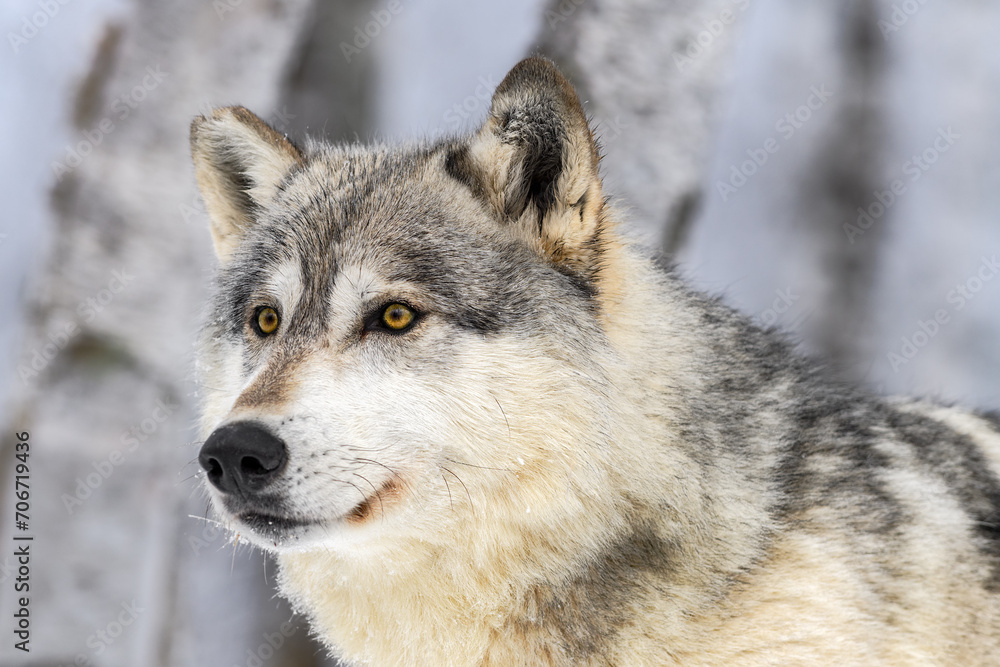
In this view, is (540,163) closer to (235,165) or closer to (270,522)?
(270,522)

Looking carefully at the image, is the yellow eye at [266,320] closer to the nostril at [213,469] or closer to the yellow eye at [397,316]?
the yellow eye at [397,316]

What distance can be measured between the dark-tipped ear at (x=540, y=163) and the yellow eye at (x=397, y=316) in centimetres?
48

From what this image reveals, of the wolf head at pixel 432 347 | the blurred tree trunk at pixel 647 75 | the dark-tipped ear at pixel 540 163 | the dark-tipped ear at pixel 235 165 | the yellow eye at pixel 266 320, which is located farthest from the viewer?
the blurred tree trunk at pixel 647 75

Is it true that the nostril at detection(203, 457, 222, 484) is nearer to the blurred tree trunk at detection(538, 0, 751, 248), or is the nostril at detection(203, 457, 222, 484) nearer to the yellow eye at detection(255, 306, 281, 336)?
the yellow eye at detection(255, 306, 281, 336)

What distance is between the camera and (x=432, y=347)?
2.46 m

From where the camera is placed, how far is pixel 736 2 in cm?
525

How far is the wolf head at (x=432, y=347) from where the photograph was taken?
7.49ft

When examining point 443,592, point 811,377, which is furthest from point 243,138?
point 811,377

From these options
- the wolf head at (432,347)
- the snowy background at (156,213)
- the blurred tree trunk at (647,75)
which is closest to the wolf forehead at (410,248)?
the wolf head at (432,347)

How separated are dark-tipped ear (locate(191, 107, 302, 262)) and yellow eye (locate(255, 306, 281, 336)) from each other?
2.06 ft

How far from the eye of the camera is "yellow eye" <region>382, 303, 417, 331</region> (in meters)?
2.52

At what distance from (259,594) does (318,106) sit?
13.3 feet

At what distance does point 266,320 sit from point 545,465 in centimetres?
117

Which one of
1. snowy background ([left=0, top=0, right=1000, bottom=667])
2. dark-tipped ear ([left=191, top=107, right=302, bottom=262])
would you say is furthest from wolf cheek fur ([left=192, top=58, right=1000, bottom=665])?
snowy background ([left=0, top=0, right=1000, bottom=667])
